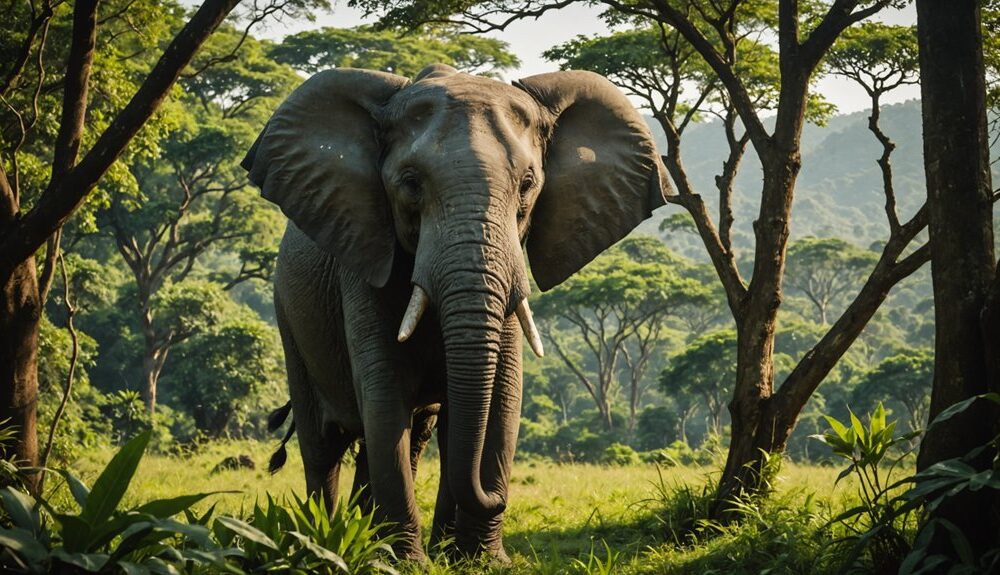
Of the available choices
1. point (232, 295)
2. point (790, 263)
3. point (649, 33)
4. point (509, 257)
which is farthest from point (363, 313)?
point (232, 295)

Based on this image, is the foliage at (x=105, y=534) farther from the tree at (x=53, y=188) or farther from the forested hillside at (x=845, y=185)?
the forested hillside at (x=845, y=185)

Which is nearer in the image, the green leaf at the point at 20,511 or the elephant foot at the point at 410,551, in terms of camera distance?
the green leaf at the point at 20,511

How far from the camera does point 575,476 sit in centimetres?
1216

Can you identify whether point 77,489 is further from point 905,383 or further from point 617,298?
point 617,298

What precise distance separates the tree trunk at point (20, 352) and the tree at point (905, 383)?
23529 millimetres

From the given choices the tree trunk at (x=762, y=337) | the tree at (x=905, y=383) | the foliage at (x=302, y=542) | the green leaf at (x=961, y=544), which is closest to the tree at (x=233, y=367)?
the tree at (x=905, y=383)

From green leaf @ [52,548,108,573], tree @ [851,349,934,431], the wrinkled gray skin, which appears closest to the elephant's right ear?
the wrinkled gray skin

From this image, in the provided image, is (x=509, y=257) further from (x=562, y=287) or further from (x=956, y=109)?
(x=562, y=287)

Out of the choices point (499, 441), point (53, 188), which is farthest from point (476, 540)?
point (53, 188)

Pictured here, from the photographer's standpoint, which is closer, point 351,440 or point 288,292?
point 288,292

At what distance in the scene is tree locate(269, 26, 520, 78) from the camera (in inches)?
1053

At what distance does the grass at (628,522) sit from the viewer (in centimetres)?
558

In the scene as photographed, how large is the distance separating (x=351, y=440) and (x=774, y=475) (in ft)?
9.57

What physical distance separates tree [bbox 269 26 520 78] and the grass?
1511cm
